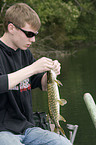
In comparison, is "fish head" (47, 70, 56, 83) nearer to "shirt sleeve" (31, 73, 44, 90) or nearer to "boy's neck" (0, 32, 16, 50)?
"shirt sleeve" (31, 73, 44, 90)

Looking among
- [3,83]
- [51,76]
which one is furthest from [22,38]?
[3,83]

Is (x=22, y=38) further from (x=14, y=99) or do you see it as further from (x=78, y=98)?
(x=78, y=98)

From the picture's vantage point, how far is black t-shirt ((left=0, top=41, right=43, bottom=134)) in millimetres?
3117

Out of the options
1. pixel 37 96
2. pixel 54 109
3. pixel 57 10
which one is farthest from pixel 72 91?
pixel 57 10

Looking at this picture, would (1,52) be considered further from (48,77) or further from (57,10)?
(57,10)

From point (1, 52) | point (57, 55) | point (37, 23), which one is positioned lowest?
point (57, 55)

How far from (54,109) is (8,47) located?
76 cm

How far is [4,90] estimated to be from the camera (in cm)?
294

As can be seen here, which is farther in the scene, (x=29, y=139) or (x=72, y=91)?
(x=72, y=91)

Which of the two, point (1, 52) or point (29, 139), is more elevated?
point (1, 52)

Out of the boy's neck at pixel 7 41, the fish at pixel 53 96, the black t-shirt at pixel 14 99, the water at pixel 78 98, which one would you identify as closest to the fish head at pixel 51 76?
the fish at pixel 53 96

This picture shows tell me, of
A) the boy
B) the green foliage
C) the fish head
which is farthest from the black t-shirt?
the green foliage

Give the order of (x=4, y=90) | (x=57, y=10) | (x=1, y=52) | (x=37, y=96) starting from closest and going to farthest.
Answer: (x=4, y=90)
(x=1, y=52)
(x=37, y=96)
(x=57, y=10)

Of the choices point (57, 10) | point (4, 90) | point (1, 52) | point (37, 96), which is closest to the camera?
point (4, 90)
